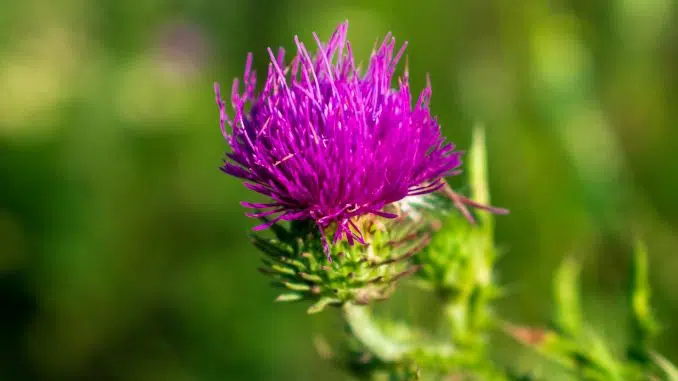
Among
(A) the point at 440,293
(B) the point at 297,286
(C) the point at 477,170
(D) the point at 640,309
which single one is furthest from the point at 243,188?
(D) the point at 640,309

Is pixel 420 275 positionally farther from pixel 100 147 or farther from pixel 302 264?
pixel 100 147

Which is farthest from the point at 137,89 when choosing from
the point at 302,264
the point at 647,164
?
the point at 302,264

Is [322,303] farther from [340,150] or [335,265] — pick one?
[340,150]

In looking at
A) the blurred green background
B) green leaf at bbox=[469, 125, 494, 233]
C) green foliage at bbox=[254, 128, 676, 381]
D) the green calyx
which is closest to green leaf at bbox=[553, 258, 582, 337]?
green foliage at bbox=[254, 128, 676, 381]

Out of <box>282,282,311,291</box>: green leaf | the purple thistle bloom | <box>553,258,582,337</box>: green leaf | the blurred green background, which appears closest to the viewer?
the purple thistle bloom

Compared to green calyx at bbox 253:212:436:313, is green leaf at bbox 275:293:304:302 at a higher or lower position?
lower

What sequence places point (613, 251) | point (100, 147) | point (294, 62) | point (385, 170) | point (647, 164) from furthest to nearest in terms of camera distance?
point (100, 147) < point (647, 164) < point (613, 251) < point (294, 62) < point (385, 170)

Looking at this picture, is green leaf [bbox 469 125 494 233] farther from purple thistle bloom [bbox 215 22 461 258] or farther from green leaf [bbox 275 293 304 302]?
green leaf [bbox 275 293 304 302]
